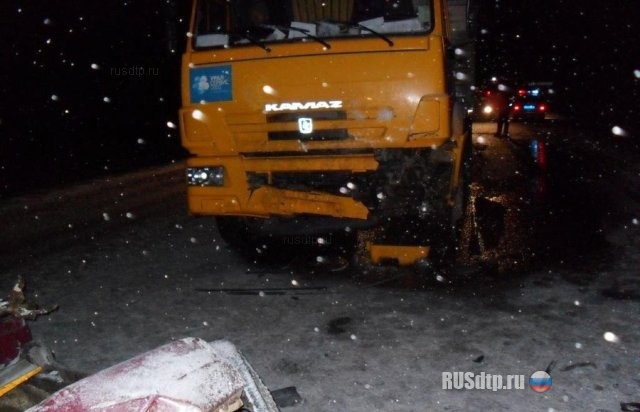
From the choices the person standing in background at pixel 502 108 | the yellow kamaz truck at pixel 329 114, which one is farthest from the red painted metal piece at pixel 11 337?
the person standing in background at pixel 502 108

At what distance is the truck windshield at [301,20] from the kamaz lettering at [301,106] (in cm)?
52

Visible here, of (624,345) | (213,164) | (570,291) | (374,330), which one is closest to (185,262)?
(213,164)

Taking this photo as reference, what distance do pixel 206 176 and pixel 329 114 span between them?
1.35 meters

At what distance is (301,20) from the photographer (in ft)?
18.0

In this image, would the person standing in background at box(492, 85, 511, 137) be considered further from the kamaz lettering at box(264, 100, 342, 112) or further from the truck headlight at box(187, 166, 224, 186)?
the truck headlight at box(187, 166, 224, 186)

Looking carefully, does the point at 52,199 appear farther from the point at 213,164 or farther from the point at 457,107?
the point at 457,107

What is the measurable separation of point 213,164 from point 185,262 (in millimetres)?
1269

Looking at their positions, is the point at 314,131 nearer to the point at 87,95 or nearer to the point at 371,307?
the point at 371,307

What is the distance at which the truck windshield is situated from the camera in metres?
5.15

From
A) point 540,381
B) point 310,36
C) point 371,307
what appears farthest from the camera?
point 310,36

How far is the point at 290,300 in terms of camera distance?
16.6ft

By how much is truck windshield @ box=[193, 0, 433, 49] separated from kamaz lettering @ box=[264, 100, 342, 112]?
20.4 inches

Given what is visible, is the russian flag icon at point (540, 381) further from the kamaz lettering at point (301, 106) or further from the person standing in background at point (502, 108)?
the person standing in background at point (502, 108)

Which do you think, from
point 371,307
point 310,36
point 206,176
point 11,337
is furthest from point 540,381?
point 206,176
